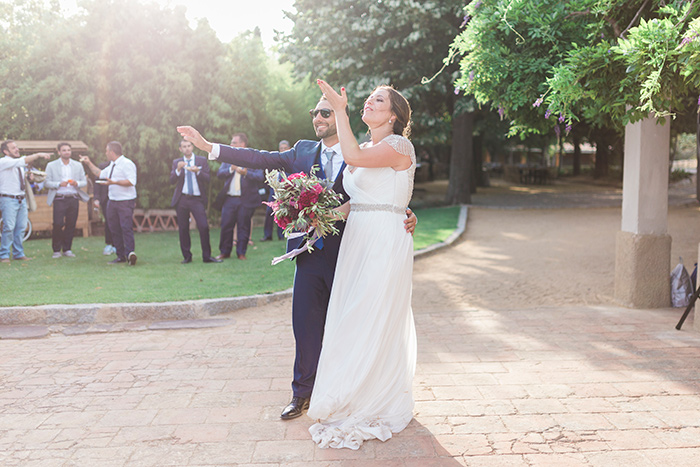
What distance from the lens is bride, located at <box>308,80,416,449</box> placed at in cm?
405

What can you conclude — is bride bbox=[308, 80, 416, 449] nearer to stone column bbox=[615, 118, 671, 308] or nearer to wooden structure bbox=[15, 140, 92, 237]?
stone column bbox=[615, 118, 671, 308]

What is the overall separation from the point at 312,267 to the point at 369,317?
58cm

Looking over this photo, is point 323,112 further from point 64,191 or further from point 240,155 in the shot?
point 64,191

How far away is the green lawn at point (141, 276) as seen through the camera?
318 inches

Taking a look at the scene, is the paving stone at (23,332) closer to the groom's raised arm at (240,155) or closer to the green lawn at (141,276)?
the green lawn at (141,276)

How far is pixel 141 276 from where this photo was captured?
32.1 feet

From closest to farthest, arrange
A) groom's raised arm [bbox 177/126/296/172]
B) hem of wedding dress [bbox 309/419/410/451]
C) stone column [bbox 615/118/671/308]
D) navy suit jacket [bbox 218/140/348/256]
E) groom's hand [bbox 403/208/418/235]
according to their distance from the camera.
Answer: hem of wedding dress [bbox 309/419/410/451], groom's raised arm [bbox 177/126/296/172], groom's hand [bbox 403/208/418/235], navy suit jacket [bbox 218/140/348/256], stone column [bbox 615/118/671/308]

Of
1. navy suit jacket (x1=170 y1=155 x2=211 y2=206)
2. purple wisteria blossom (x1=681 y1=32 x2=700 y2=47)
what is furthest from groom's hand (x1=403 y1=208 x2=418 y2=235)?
navy suit jacket (x1=170 y1=155 x2=211 y2=206)

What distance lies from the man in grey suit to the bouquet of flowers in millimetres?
8754

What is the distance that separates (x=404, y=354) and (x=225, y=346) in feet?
8.30

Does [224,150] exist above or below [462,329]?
above

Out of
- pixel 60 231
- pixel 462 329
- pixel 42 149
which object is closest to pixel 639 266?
pixel 462 329

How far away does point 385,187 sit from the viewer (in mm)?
4113

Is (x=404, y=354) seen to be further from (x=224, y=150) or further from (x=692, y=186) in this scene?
(x=692, y=186)
